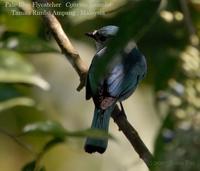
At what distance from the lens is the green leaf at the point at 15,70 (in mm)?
2430

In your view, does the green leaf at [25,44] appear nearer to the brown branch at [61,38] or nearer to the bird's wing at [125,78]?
the brown branch at [61,38]

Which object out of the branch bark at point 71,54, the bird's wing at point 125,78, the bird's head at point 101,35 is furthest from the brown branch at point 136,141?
the bird's head at point 101,35

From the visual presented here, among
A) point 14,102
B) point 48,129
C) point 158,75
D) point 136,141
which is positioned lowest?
point 158,75

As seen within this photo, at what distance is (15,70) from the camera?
8.10 feet

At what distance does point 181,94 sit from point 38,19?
1.83m

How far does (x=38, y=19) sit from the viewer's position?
14.1 feet

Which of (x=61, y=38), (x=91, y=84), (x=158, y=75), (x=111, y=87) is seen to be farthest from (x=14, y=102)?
(x=158, y=75)

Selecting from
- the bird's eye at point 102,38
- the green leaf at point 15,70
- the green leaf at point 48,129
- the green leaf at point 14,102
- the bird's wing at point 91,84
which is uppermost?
the green leaf at point 15,70

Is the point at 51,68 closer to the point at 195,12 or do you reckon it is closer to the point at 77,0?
the point at 195,12

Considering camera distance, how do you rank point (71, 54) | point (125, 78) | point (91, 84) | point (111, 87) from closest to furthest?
1. point (71, 54)
2. point (91, 84)
3. point (111, 87)
4. point (125, 78)

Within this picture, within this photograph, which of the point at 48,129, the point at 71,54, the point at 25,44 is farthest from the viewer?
the point at 71,54

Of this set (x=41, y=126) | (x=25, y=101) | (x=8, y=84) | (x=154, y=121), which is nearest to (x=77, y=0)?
(x=8, y=84)

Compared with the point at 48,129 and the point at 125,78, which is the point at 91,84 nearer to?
the point at 125,78

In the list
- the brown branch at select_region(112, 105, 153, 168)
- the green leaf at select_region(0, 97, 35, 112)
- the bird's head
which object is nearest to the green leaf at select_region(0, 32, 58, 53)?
the green leaf at select_region(0, 97, 35, 112)
